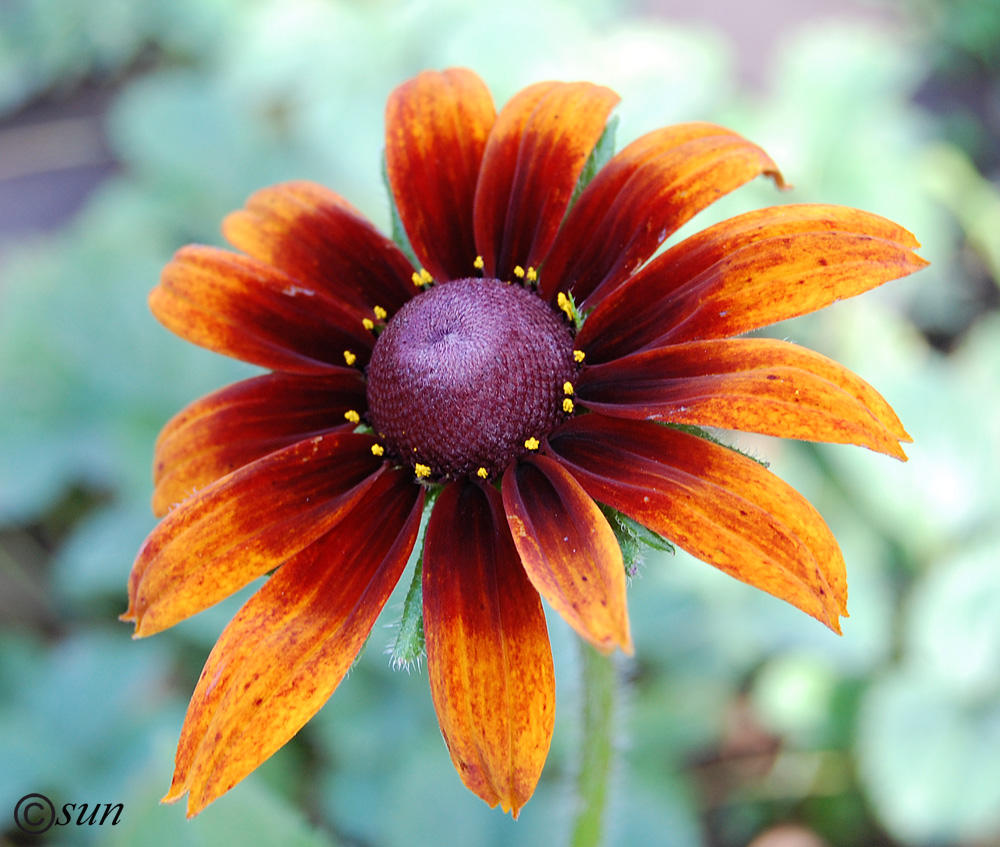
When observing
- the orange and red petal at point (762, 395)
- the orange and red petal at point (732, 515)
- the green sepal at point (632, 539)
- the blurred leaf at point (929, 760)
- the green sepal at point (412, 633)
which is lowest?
the blurred leaf at point (929, 760)

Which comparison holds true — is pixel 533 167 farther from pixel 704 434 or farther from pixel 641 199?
pixel 704 434

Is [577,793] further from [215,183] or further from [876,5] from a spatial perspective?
[876,5]

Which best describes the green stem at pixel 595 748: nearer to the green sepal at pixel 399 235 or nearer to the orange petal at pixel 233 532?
the orange petal at pixel 233 532

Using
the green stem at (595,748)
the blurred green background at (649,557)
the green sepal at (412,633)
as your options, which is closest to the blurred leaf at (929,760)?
the blurred green background at (649,557)

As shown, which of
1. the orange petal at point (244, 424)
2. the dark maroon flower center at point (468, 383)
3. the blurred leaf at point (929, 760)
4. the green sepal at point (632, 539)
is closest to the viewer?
the green sepal at point (632, 539)

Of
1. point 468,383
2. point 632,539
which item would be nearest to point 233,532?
point 468,383
